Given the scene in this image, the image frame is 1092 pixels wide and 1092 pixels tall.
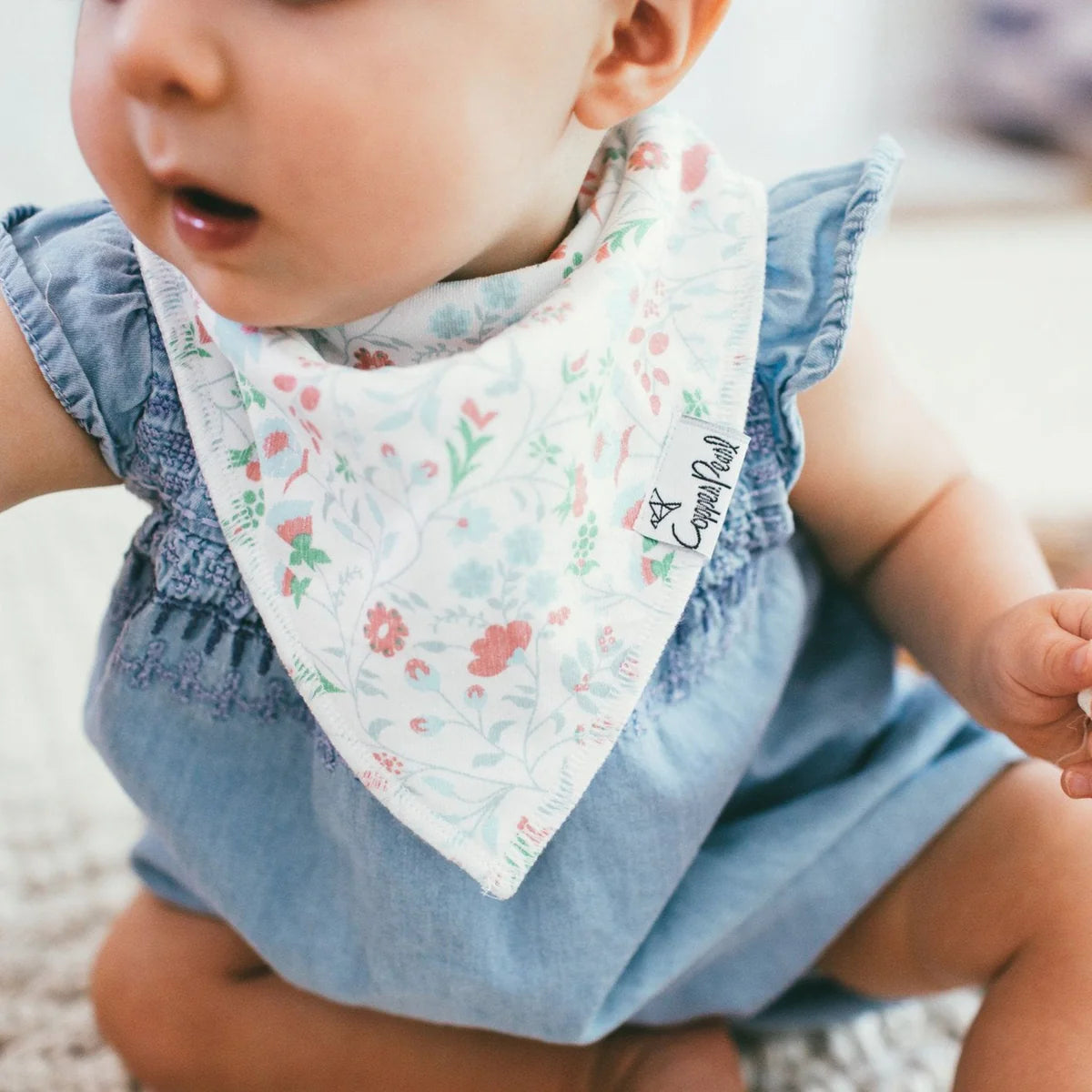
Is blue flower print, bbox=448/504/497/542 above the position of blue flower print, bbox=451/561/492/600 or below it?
above

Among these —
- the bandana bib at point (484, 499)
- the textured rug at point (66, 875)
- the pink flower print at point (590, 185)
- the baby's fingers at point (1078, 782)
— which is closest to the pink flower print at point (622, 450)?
the bandana bib at point (484, 499)

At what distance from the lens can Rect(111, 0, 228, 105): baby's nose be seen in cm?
42

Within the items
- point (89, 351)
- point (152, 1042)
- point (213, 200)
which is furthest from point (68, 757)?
point (213, 200)

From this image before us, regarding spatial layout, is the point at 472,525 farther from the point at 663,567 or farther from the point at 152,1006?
the point at 152,1006

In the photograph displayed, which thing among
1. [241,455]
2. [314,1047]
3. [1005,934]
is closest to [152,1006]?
[314,1047]

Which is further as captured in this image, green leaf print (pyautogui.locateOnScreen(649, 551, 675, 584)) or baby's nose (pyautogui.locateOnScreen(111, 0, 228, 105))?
green leaf print (pyautogui.locateOnScreen(649, 551, 675, 584))

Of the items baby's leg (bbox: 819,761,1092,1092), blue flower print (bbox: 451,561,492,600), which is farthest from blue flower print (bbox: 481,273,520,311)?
baby's leg (bbox: 819,761,1092,1092)

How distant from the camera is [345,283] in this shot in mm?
484

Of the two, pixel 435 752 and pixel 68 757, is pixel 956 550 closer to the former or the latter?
pixel 435 752

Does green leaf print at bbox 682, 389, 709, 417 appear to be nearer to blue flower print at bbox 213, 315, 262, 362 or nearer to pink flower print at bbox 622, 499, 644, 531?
pink flower print at bbox 622, 499, 644, 531

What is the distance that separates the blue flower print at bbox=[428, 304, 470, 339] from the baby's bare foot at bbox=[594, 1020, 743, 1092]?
362 mm

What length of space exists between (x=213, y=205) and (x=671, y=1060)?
1.46ft

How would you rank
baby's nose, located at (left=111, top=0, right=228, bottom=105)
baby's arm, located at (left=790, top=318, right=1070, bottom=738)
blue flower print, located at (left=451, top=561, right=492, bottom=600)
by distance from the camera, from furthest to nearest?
baby's arm, located at (left=790, top=318, right=1070, bottom=738) < blue flower print, located at (left=451, top=561, right=492, bottom=600) < baby's nose, located at (left=111, top=0, right=228, bottom=105)

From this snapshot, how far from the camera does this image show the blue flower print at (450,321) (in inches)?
21.3
